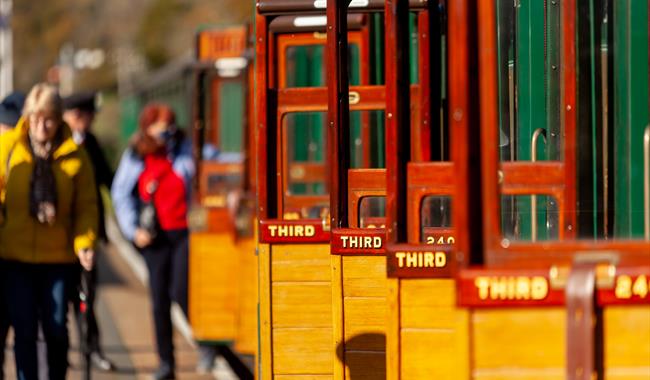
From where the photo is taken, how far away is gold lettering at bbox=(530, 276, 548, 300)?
4766mm

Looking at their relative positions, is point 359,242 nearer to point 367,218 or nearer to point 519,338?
point 367,218

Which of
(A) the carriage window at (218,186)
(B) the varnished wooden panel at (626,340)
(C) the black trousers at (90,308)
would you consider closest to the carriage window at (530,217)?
(B) the varnished wooden panel at (626,340)

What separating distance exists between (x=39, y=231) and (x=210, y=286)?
13.0 feet

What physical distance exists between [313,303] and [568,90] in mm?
1884

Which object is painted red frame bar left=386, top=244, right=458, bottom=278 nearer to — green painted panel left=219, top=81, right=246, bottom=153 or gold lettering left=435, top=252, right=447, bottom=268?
gold lettering left=435, top=252, right=447, bottom=268

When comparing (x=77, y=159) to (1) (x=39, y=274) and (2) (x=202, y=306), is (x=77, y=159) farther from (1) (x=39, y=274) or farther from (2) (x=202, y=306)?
(2) (x=202, y=306)

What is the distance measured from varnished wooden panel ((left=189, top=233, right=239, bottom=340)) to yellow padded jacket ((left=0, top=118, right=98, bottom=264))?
3.64 meters

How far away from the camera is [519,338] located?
15.8 feet

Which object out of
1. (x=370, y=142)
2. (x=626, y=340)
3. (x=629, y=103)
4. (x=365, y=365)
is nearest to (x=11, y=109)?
(x=370, y=142)

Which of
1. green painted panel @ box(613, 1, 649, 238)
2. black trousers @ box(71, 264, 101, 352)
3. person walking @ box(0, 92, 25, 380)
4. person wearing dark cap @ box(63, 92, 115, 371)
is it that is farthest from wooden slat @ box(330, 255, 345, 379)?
person wearing dark cap @ box(63, 92, 115, 371)

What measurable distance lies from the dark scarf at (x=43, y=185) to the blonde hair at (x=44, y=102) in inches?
6.4

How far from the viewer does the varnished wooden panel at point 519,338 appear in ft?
15.7

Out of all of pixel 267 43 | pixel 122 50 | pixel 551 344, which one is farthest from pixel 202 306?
pixel 122 50

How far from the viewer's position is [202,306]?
1266cm
